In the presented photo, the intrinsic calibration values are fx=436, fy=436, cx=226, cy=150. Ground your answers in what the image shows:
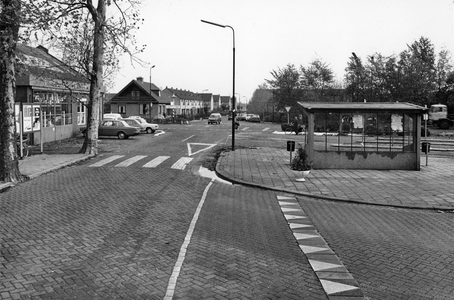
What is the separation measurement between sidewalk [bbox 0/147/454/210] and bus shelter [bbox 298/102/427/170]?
0.68 m

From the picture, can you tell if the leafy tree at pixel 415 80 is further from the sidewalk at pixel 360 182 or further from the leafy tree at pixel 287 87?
the sidewalk at pixel 360 182

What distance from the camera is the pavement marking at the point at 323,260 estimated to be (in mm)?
5652

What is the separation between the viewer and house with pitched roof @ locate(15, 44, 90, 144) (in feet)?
72.7

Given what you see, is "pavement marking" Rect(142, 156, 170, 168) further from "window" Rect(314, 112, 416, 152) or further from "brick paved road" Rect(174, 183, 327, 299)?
"brick paved road" Rect(174, 183, 327, 299)

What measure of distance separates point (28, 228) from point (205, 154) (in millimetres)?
15508

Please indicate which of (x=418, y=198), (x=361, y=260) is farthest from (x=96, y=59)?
(x=361, y=260)

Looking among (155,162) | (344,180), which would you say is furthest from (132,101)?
(344,180)

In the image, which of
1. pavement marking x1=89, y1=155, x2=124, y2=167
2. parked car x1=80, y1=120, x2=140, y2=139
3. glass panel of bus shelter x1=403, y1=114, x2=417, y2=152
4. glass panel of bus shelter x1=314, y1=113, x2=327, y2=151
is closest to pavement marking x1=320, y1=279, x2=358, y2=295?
glass panel of bus shelter x1=314, y1=113, x2=327, y2=151

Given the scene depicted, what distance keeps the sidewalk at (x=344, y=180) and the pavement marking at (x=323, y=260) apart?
331 centimetres

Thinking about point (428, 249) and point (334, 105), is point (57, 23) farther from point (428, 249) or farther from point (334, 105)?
point (428, 249)

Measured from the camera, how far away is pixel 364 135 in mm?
17812

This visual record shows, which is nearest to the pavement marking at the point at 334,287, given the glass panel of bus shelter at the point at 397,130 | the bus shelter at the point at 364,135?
the bus shelter at the point at 364,135

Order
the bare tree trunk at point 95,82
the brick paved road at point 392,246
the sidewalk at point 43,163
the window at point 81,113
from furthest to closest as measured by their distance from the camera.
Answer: the window at point 81,113 < the bare tree trunk at point 95,82 < the sidewalk at point 43,163 < the brick paved road at point 392,246

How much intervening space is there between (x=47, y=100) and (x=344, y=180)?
21067 mm
